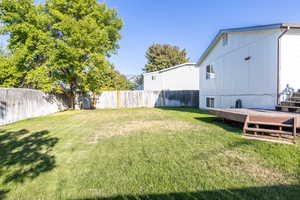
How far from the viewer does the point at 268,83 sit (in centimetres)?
615

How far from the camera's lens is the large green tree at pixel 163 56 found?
98.6ft

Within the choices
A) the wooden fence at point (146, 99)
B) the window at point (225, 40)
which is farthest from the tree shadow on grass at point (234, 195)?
the wooden fence at point (146, 99)

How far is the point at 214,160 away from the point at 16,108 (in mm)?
9183

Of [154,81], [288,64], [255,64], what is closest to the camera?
[288,64]

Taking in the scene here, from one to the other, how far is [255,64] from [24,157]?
8824mm

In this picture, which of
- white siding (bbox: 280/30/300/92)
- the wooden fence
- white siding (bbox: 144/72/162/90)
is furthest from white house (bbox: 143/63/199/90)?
white siding (bbox: 280/30/300/92)

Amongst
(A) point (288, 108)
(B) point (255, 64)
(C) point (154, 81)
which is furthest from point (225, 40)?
(C) point (154, 81)

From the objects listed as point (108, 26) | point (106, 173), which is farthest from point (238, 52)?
point (108, 26)

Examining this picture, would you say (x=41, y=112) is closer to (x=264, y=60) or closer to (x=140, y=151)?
(x=140, y=151)

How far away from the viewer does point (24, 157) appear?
9.86ft

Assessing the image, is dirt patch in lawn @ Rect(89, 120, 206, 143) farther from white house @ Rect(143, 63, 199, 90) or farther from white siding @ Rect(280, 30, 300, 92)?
white house @ Rect(143, 63, 199, 90)

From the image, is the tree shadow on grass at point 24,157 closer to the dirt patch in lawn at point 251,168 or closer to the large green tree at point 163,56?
the dirt patch in lawn at point 251,168

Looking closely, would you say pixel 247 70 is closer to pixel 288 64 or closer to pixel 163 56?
pixel 288 64

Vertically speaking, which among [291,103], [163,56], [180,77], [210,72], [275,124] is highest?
[163,56]
